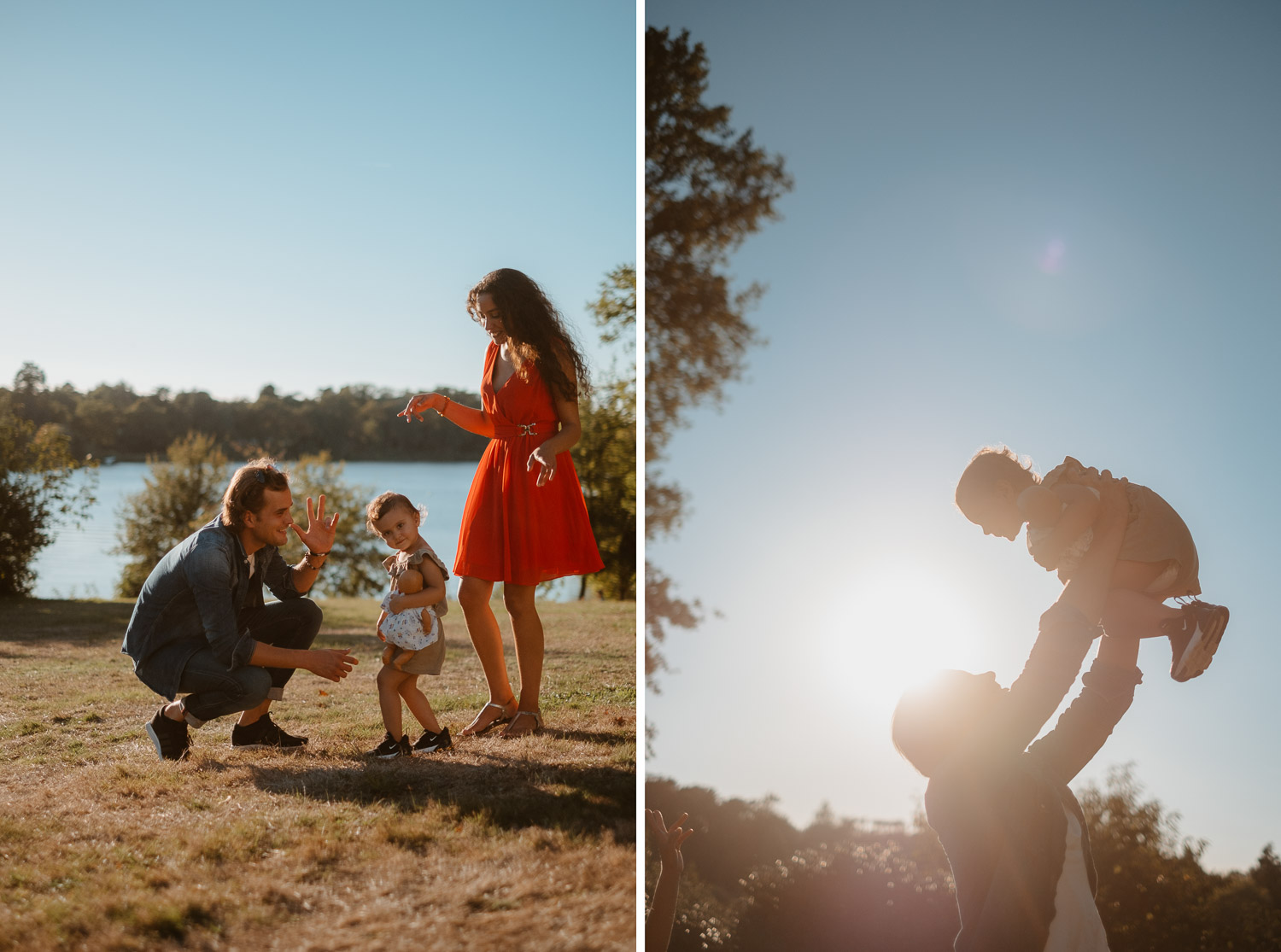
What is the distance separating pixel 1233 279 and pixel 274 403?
295 inches

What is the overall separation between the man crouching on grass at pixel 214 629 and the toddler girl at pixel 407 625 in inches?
6.8

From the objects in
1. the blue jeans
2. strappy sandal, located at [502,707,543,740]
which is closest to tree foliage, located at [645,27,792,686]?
strappy sandal, located at [502,707,543,740]

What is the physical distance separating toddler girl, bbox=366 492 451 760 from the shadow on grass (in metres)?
0.12

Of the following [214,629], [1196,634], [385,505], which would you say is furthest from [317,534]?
[1196,634]

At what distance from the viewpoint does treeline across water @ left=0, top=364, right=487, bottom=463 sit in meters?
5.62

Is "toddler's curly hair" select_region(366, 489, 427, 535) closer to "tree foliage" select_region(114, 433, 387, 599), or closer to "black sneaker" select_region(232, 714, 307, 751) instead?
"black sneaker" select_region(232, 714, 307, 751)

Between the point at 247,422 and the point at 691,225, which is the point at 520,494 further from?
the point at 247,422

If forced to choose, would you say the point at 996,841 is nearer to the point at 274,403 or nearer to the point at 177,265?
the point at 177,265

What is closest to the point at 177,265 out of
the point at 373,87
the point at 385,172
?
the point at 385,172

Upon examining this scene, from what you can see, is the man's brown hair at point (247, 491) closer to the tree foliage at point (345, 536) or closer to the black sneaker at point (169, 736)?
the black sneaker at point (169, 736)

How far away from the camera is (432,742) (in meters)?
2.05

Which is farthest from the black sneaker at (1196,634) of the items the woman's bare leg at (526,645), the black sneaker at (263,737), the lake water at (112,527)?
the lake water at (112,527)

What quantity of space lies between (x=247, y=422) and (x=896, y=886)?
7742mm

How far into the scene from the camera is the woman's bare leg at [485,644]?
2.13 meters
